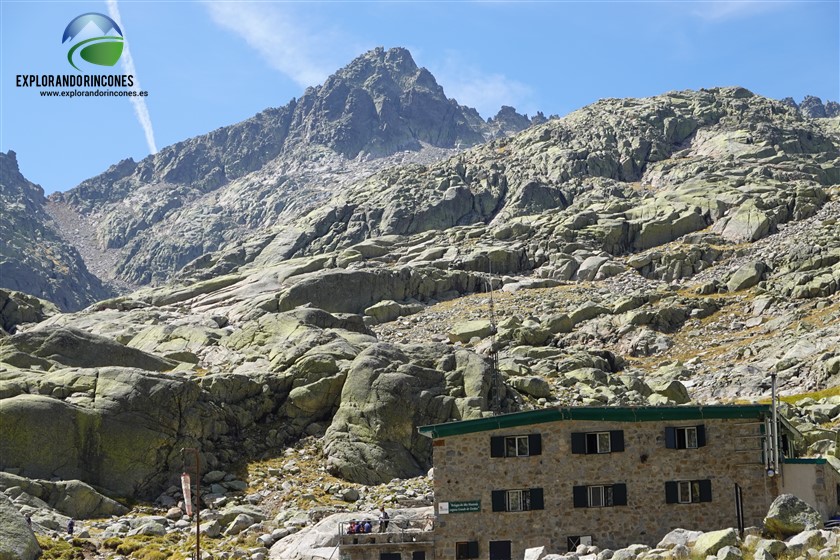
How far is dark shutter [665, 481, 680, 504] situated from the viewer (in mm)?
49344

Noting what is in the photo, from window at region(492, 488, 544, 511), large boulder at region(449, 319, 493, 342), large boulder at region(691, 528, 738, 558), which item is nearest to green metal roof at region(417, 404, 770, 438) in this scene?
window at region(492, 488, 544, 511)

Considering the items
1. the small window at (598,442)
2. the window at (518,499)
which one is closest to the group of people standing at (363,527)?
the window at (518,499)

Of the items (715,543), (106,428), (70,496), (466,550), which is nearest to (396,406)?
(106,428)

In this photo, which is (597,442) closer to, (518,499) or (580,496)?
(580,496)

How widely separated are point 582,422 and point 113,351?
193ft

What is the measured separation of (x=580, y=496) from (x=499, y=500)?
13.5 feet

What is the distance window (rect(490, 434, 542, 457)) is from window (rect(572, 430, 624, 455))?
188cm

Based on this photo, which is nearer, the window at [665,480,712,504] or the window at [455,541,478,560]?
the window at [665,480,712,504]

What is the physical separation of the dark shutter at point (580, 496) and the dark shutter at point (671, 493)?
3.93 meters

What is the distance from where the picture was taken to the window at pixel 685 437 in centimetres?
4991

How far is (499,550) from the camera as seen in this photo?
165 ft

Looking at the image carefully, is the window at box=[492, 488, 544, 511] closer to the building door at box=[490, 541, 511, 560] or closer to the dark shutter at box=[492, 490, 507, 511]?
the dark shutter at box=[492, 490, 507, 511]

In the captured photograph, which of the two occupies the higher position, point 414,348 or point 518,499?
point 414,348

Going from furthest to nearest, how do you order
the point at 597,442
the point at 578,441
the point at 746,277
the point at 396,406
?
the point at 746,277 → the point at 396,406 → the point at 578,441 → the point at 597,442
